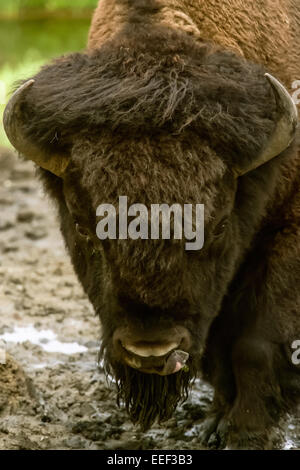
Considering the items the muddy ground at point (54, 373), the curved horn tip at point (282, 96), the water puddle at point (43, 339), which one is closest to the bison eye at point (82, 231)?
the muddy ground at point (54, 373)

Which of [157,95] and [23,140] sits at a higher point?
[157,95]

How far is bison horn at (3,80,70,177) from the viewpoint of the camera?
464cm

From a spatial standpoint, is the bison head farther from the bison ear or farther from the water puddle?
the water puddle

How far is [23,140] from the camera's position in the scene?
4723 mm

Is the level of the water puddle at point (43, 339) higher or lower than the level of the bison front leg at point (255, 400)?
lower

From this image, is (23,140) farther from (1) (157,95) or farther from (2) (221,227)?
(2) (221,227)

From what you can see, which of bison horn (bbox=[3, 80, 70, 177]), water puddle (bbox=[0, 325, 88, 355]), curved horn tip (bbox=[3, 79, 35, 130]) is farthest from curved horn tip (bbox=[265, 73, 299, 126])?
water puddle (bbox=[0, 325, 88, 355])

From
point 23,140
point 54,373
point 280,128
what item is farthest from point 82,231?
point 54,373

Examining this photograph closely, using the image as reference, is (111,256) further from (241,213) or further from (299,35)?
(299,35)

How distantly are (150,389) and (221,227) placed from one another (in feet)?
2.77

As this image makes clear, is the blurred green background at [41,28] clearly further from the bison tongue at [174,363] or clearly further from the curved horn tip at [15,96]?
the bison tongue at [174,363]

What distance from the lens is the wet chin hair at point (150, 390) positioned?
4.63 meters

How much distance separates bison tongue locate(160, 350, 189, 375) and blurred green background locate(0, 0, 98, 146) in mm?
12420

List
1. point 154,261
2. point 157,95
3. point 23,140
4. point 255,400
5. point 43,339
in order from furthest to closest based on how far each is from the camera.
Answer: point 43,339 < point 255,400 < point 23,140 < point 157,95 < point 154,261
